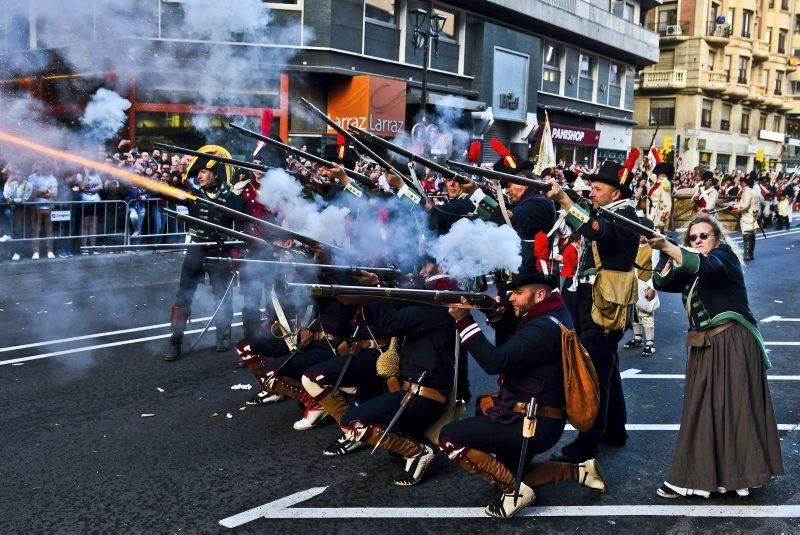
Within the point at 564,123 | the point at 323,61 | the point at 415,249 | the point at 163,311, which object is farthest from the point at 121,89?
the point at 564,123

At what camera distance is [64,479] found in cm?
505

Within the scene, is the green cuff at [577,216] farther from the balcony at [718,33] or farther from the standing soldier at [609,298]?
the balcony at [718,33]

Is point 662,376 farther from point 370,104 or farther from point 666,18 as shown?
point 666,18

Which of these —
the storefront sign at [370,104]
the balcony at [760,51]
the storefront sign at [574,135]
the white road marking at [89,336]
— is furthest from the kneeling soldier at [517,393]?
the balcony at [760,51]

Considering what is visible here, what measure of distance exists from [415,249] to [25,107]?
615 centimetres

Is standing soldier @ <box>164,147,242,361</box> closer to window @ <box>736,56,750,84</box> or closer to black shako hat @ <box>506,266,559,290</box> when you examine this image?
black shako hat @ <box>506,266,559,290</box>

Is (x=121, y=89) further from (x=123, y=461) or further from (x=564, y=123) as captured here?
(x=564, y=123)

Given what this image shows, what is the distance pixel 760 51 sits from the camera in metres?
57.8

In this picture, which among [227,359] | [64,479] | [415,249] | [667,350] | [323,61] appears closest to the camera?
[64,479]

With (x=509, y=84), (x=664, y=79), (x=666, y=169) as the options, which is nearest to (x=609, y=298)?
(x=666, y=169)

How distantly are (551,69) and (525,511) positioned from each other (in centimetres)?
3070

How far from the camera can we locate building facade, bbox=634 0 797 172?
50.7 m

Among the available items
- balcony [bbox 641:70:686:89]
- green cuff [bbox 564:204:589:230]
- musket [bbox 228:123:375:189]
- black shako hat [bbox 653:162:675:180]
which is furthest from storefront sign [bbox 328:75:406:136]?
balcony [bbox 641:70:686:89]

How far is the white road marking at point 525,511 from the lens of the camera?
15.3 ft
